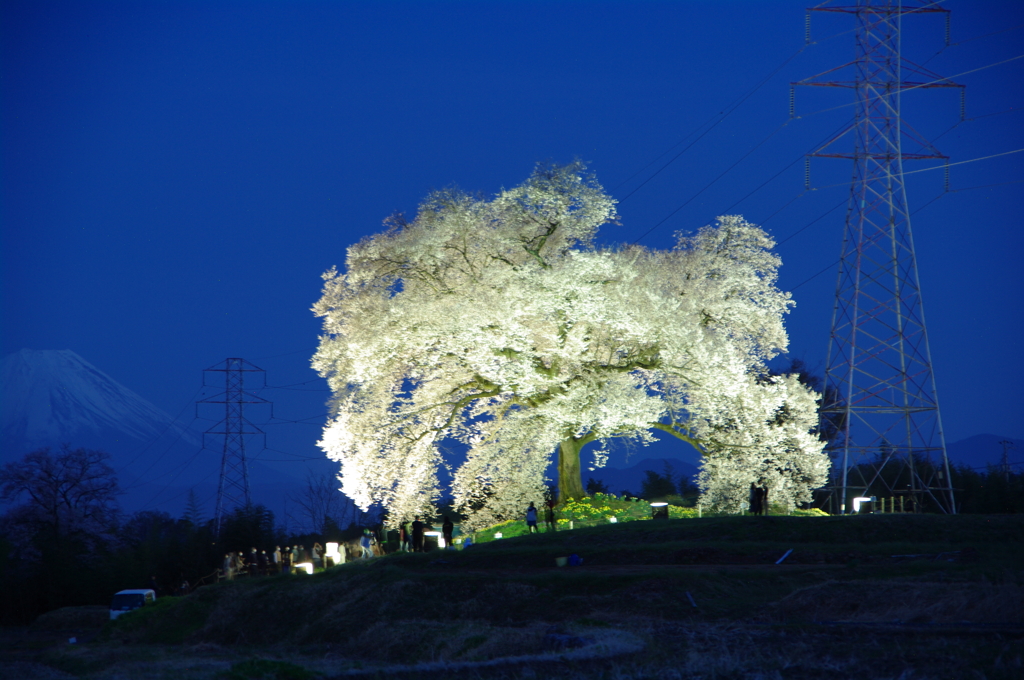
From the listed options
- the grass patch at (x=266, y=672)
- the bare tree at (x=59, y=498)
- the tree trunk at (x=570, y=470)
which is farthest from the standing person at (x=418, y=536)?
the bare tree at (x=59, y=498)

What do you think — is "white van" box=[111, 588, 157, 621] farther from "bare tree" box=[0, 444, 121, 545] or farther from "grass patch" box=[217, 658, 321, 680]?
"grass patch" box=[217, 658, 321, 680]

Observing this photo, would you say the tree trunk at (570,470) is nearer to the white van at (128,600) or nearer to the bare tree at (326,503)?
the white van at (128,600)

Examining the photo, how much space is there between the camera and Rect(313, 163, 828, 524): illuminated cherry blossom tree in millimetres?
27656

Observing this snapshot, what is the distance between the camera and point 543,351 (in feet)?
94.5

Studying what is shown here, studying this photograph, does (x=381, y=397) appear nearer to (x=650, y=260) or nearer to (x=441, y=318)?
(x=441, y=318)

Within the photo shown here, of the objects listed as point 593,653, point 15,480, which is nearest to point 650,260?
point 593,653

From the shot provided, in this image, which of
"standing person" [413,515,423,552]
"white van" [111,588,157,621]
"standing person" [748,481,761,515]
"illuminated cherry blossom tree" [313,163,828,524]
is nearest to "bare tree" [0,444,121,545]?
"white van" [111,588,157,621]

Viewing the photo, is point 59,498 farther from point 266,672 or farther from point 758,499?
point 266,672

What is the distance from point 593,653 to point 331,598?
35.3 feet

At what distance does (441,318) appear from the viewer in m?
27.4

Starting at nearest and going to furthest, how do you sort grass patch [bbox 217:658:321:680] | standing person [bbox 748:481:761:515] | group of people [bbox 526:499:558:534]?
grass patch [bbox 217:658:321:680] → standing person [bbox 748:481:761:515] → group of people [bbox 526:499:558:534]

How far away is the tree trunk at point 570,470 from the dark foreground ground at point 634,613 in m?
6.94

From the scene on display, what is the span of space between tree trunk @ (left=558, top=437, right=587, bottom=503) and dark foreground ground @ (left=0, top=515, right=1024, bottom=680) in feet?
22.8

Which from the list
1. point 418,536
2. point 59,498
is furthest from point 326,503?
point 418,536
